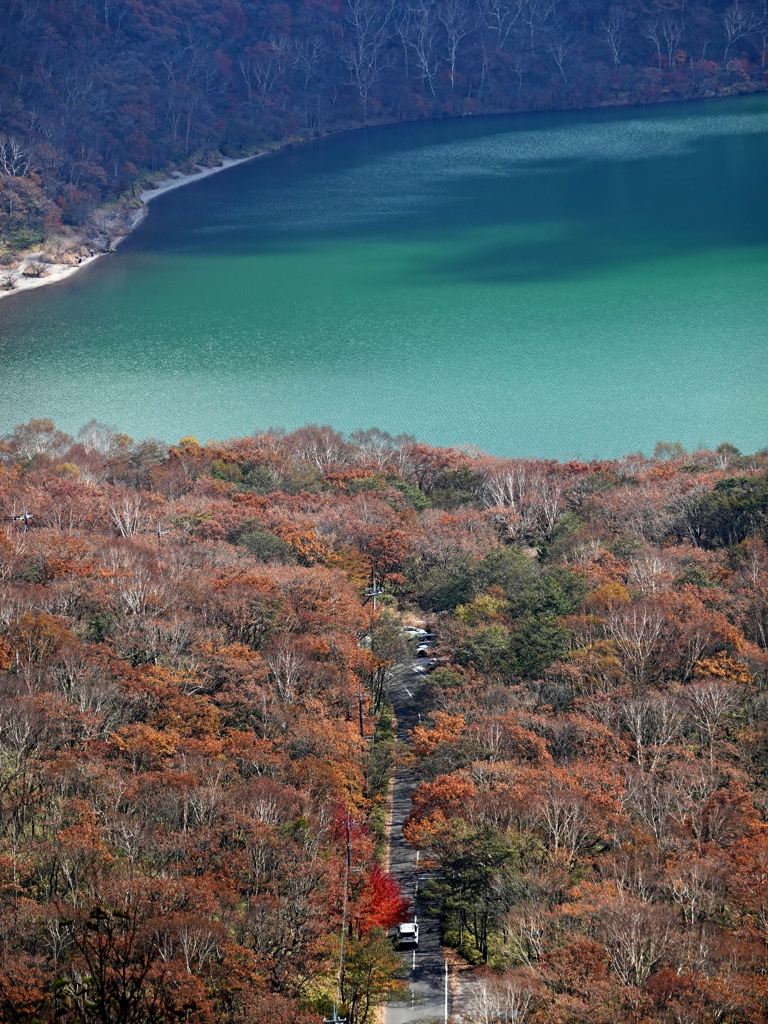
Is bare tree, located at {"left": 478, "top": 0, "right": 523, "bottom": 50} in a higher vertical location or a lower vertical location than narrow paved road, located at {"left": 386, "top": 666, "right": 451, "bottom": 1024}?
higher

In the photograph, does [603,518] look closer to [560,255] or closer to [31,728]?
[31,728]

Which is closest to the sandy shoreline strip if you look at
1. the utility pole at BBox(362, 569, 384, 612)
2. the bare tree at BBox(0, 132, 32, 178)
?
the bare tree at BBox(0, 132, 32, 178)

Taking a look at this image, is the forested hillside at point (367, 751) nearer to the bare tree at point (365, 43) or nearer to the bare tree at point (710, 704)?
the bare tree at point (710, 704)

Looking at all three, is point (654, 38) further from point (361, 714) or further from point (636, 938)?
point (636, 938)

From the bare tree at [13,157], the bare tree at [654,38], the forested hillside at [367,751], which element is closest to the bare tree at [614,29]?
the bare tree at [654,38]

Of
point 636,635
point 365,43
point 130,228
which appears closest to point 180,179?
point 130,228

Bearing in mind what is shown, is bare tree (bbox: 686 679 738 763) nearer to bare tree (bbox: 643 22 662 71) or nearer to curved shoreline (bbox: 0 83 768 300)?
curved shoreline (bbox: 0 83 768 300)
